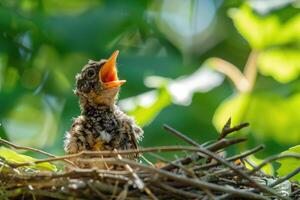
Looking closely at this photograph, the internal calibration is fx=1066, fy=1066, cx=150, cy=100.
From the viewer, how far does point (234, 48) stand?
32.3 feet

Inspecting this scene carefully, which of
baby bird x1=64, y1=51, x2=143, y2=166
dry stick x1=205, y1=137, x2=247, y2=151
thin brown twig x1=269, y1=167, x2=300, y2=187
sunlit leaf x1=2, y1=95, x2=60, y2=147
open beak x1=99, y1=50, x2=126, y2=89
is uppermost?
sunlit leaf x1=2, y1=95, x2=60, y2=147

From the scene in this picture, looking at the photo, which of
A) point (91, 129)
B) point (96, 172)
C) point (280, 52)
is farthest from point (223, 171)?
point (280, 52)

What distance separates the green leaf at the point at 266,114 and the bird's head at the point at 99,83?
0.84 meters

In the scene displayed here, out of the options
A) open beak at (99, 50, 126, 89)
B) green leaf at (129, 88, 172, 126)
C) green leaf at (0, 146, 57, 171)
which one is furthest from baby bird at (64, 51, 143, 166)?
green leaf at (0, 146, 57, 171)

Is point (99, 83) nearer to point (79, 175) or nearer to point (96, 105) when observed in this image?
point (96, 105)

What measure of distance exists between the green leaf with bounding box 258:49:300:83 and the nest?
101 inches

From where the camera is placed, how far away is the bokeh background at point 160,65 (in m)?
7.40

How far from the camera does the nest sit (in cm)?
496

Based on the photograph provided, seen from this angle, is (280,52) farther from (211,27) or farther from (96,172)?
(96,172)

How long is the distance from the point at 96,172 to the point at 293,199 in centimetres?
109

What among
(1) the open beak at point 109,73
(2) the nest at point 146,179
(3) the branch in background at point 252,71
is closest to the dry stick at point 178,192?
(2) the nest at point 146,179

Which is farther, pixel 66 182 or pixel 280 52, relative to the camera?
pixel 280 52

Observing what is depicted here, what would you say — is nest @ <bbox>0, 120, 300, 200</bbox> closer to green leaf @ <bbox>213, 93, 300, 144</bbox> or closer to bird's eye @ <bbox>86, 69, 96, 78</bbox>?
bird's eye @ <bbox>86, 69, 96, 78</bbox>

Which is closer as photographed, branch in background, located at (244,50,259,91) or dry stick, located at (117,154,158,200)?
dry stick, located at (117,154,158,200)
